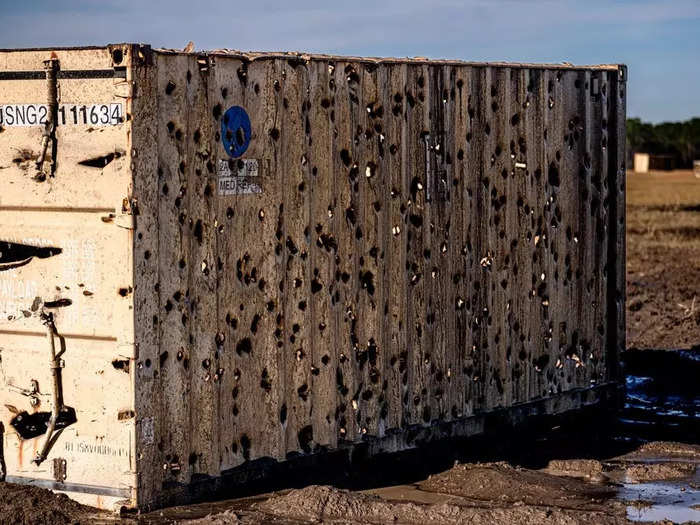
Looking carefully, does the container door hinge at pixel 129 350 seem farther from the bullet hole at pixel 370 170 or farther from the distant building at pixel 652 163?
the distant building at pixel 652 163

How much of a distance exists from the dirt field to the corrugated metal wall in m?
4.29

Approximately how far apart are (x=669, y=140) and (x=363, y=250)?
71.4 meters

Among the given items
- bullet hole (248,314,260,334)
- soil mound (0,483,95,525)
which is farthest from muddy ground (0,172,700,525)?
bullet hole (248,314,260,334)

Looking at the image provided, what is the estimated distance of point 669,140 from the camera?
78312 mm

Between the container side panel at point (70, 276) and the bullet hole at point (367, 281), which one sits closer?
the container side panel at point (70, 276)

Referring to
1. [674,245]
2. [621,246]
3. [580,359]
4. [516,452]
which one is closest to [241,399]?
[516,452]

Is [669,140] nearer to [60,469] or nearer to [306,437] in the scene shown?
[306,437]

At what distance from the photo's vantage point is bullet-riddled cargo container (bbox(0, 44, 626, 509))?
7.93m

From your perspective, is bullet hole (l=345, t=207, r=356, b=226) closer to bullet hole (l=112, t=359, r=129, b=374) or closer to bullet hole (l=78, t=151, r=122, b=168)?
bullet hole (l=78, t=151, r=122, b=168)

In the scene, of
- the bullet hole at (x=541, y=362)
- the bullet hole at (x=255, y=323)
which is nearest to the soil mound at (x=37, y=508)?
the bullet hole at (x=255, y=323)

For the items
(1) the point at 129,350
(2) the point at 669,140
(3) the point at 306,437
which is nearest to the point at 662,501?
(3) the point at 306,437

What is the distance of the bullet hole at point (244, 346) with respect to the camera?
27.8 feet

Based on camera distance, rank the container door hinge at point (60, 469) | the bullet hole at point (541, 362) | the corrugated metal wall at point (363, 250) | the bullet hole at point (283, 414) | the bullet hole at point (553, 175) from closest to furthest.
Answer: the corrugated metal wall at point (363, 250)
the container door hinge at point (60, 469)
the bullet hole at point (283, 414)
the bullet hole at point (541, 362)
the bullet hole at point (553, 175)

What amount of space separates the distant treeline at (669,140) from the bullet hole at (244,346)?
61.1 metres
